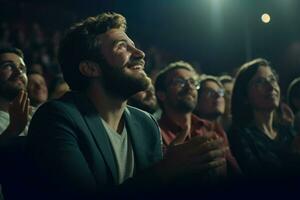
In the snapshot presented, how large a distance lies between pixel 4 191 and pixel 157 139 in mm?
660

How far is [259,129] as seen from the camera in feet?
9.36

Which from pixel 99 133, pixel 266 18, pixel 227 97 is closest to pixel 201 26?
pixel 266 18

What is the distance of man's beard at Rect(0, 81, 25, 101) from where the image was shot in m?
2.71

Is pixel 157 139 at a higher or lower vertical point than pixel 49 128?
lower

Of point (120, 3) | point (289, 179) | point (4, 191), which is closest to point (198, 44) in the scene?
point (120, 3)

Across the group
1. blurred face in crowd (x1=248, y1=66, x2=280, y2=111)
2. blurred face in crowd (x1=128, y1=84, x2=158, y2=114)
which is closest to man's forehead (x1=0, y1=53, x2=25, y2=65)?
blurred face in crowd (x1=128, y1=84, x2=158, y2=114)

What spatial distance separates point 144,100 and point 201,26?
823 centimetres

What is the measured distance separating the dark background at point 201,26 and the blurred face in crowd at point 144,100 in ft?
17.8

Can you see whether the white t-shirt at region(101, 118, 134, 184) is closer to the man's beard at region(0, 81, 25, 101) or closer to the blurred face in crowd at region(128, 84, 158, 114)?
the man's beard at region(0, 81, 25, 101)

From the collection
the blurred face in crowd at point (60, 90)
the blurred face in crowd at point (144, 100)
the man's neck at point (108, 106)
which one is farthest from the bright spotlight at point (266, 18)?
the man's neck at point (108, 106)

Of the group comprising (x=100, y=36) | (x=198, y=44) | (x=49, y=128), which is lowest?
(x=198, y=44)

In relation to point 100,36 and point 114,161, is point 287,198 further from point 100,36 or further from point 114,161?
point 100,36

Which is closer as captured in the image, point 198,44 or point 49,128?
point 49,128

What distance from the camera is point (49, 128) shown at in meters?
1.60
